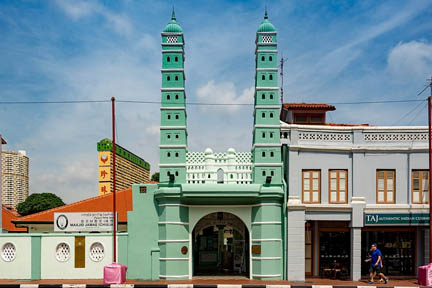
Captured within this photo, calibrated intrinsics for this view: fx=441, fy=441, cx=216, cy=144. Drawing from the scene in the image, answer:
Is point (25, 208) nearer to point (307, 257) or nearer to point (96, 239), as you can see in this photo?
point (96, 239)

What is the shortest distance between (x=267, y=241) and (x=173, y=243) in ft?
13.6

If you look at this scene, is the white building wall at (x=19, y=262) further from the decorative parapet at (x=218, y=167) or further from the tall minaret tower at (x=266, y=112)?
the tall minaret tower at (x=266, y=112)

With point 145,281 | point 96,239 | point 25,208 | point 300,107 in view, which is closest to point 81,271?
point 96,239

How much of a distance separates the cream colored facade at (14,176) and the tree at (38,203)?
38666mm

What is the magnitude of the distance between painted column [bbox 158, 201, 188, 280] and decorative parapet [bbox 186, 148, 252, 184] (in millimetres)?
1554

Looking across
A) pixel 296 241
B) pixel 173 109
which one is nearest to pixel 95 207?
pixel 173 109

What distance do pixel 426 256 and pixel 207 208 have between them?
10.3m

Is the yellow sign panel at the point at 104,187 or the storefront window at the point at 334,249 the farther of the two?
the yellow sign panel at the point at 104,187

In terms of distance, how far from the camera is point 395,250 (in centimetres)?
2138

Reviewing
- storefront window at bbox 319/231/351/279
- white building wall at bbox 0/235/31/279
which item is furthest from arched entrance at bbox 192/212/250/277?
white building wall at bbox 0/235/31/279

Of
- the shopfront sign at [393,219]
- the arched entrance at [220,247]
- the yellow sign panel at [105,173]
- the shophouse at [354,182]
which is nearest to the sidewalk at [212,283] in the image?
the shophouse at [354,182]

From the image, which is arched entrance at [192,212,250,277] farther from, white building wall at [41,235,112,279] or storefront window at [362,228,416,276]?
storefront window at [362,228,416,276]

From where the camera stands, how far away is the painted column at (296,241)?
1938 centimetres

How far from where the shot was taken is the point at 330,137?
2036 centimetres
